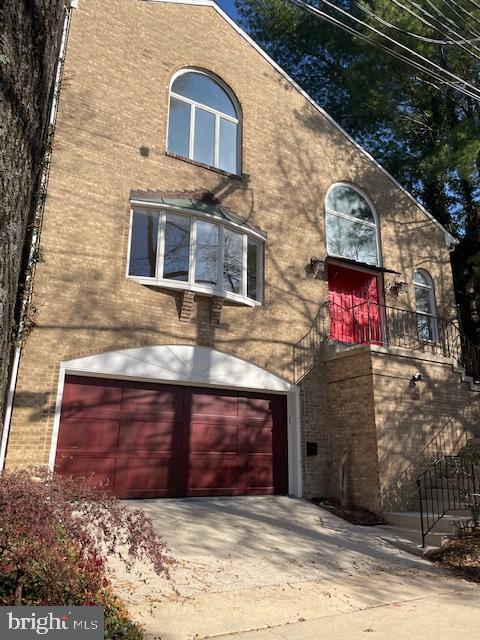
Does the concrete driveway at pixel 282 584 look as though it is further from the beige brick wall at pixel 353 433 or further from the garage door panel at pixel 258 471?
the garage door panel at pixel 258 471

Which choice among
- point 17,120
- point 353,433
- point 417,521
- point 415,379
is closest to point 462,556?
point 417,521

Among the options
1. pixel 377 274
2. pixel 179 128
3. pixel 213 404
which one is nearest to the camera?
pixel 213 404

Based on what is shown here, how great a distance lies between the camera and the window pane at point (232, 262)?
10842 millimetres

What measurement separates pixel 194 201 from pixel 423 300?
7.68 m

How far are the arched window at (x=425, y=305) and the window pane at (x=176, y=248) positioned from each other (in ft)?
23.6

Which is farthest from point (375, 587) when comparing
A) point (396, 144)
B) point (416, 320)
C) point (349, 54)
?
point (349, 54)

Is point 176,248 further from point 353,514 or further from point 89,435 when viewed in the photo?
point 353,514

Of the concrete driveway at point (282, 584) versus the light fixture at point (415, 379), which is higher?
the light fixture at point (415, 379)

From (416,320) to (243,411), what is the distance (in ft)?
20.4

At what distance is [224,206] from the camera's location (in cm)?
1136

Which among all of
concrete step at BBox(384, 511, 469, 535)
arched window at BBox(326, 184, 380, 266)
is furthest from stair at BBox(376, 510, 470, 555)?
arched window at BBox(326, 184, 380, 266)

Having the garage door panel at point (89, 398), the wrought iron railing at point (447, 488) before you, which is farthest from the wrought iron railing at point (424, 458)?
the garage door panel at point (89, 398)

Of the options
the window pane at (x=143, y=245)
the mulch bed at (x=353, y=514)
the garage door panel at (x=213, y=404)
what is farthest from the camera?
the garage door panel at (x=213, y=404)

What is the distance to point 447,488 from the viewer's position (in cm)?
985
